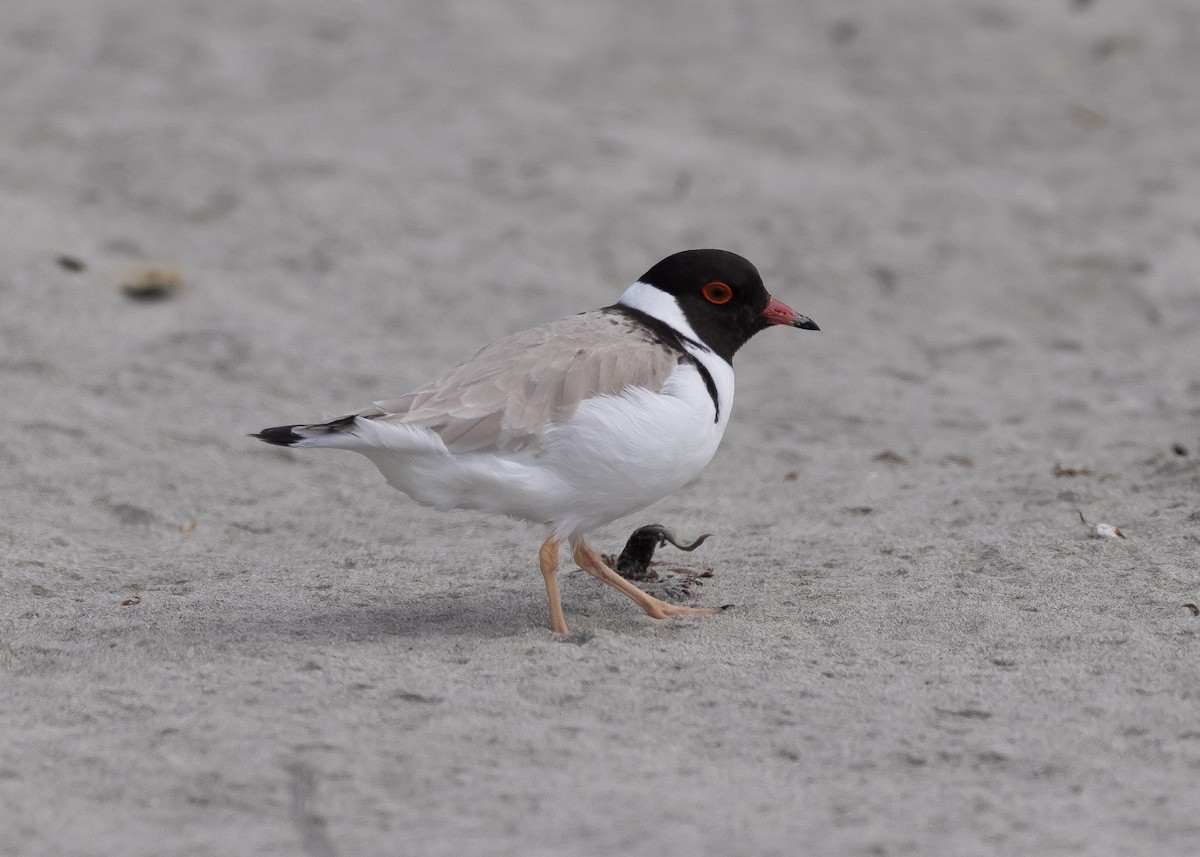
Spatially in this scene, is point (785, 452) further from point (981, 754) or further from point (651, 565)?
point (981, 754)

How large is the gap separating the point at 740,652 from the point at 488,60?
8412mm

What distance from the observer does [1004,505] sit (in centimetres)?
616

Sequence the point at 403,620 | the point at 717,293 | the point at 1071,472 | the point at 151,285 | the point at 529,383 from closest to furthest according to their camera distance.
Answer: the point at 529,383
the point at 403,620
the point at 717,293
the point at 1071,472
the point at 151,285

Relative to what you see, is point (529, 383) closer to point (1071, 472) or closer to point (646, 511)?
point (646, 511)

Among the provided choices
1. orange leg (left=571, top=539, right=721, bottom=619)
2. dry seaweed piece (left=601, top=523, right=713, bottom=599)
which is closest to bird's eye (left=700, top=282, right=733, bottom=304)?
dry seaweed piece (left=601, top=523, right=713, bottom=599)

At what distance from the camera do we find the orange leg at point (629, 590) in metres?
5.00

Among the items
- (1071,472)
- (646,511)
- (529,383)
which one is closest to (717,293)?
(529,383)

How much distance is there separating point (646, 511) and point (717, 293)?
59.1 inches

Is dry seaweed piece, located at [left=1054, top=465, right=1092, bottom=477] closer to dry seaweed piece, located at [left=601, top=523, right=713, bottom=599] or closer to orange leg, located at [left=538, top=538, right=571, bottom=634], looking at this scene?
dry seaweed piece, located at [left=601, top=523, right=713, bottom=599]

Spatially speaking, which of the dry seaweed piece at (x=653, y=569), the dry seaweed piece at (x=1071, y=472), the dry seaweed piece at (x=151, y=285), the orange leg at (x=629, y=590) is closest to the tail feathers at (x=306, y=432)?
the orange leg at (x=629, y=590)

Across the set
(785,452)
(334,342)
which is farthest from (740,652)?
(334,342)

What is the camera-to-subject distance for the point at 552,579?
15.9 feet

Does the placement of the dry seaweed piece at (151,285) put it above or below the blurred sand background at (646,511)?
below

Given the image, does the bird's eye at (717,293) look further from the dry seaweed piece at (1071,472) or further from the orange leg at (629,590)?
the dry seaweed piece at (1071,472)
